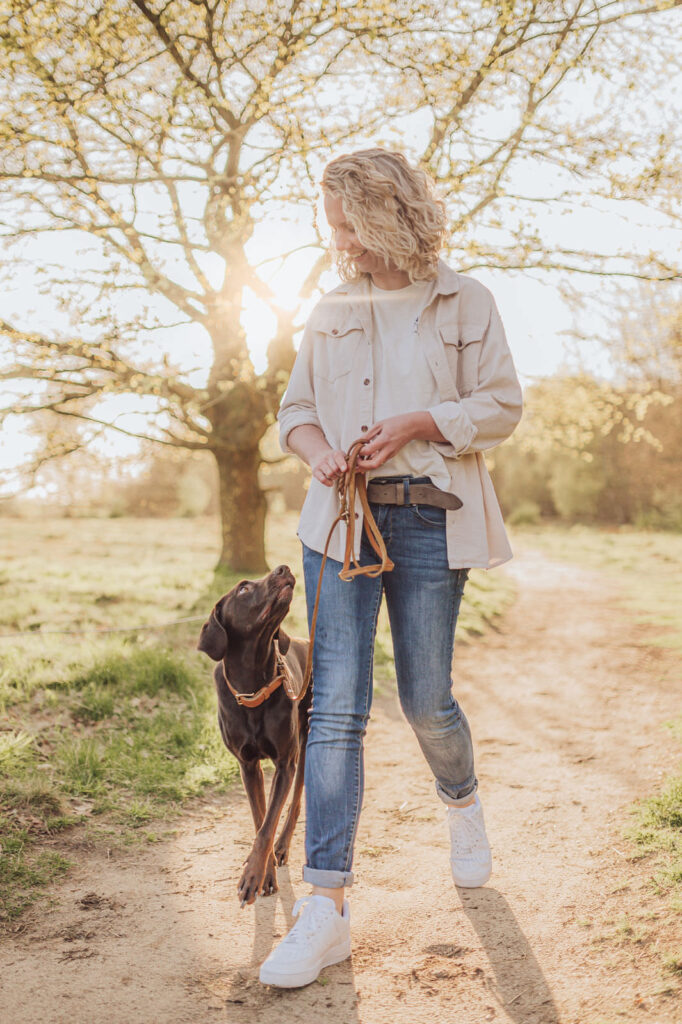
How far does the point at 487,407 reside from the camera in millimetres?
2557

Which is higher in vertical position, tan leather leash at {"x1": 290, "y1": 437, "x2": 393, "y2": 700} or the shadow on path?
tan leather leash at {"x1": 290, "y1": 437, "x2": 393, "y2": 700}

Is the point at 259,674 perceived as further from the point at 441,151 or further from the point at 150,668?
the point at 441,151

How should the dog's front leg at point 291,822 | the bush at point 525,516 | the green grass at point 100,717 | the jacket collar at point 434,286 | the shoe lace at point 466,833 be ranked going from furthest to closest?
1. the bush at point 525,516
2. the green grass at point 100,717
3. the dog's front leg at point 291,822
4. the shoe lace at point 466,833
5. the jacket collar at point 434,286

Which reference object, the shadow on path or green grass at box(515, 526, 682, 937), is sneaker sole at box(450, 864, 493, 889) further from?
green grass at box(515, 526, 682, 937)

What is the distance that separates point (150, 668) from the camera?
550 cm

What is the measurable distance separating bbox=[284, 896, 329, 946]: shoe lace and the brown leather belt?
4.05 ft

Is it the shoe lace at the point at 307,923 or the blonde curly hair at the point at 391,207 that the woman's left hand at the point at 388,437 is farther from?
the shoe lace at the point at 307,923

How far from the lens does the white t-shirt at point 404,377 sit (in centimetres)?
255

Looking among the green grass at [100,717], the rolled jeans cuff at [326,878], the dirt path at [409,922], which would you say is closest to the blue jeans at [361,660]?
the rolled jeans cuff at [326,878]

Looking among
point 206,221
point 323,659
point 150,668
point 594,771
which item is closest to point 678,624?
point 594,771

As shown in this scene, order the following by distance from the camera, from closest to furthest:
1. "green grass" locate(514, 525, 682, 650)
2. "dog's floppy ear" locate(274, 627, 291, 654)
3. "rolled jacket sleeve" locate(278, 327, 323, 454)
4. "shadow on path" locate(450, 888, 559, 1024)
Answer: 1. "shadow on path" locate(450, 888, 559, 1024)
2. "rolled jacket sleeve" locate(278, 327, 323, 454)
3. "dog's floppy ear" locate(274, 627, 291, 654)
4. "green grass" locate(514, 525, 682, 650)

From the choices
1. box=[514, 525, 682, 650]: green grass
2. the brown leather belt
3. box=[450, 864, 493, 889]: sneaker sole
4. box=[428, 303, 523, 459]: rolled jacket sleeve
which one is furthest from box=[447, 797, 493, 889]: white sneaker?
box=[514, 525, 682, 650]: green grass

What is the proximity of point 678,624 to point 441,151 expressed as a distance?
565 centimetres

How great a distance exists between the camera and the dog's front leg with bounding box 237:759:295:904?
9.48 feet
